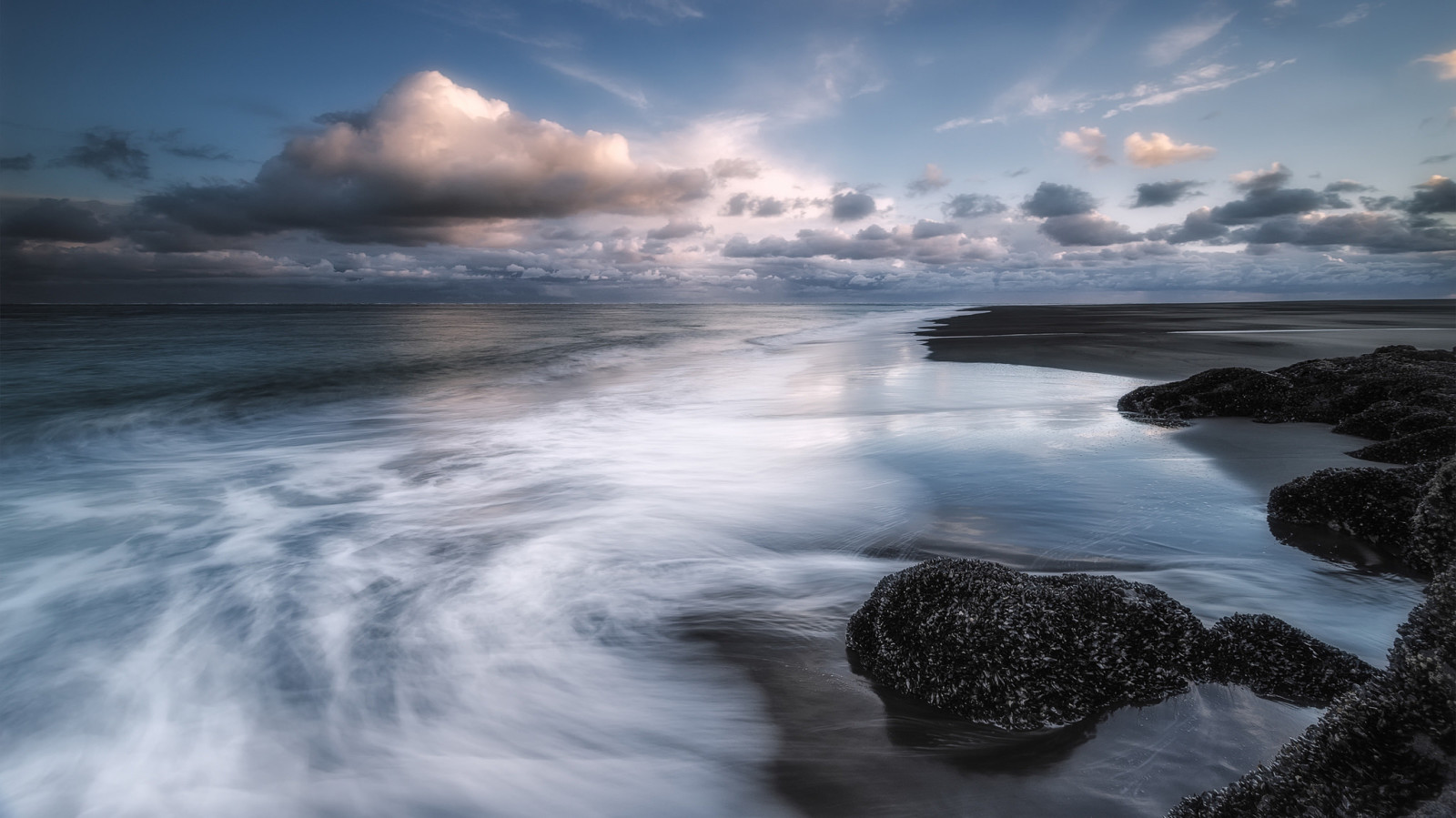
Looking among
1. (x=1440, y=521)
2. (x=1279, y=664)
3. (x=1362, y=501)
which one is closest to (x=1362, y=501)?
(x=1362, y=501)

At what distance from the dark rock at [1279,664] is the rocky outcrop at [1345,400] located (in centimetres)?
442

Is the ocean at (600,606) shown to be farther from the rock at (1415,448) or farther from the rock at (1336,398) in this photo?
the rock at (1336,398)

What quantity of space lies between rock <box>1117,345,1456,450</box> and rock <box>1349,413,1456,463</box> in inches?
0.4

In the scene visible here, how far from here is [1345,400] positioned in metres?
7.55

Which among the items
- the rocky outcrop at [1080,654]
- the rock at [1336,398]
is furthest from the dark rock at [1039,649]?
the rock at [1336,398]

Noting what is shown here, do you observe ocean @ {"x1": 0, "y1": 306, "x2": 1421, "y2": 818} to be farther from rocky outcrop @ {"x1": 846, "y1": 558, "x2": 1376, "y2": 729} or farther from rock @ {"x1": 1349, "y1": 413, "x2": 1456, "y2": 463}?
rock @ {"x1": 1349, "y1": 413, "x2": 1456, "y2": 463}

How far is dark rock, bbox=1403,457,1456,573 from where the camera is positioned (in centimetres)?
194

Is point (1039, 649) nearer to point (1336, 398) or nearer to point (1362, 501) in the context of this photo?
point (1362, 501)

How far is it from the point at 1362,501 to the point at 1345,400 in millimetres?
4670

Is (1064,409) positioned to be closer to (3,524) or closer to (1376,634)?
(1376,634)

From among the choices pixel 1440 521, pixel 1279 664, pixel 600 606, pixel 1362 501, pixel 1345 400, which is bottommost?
pixel 600 606

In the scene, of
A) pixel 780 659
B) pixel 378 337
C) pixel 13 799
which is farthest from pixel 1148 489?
pixel 378 337

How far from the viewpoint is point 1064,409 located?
31.2 feet

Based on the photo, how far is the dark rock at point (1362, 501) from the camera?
386 cm
